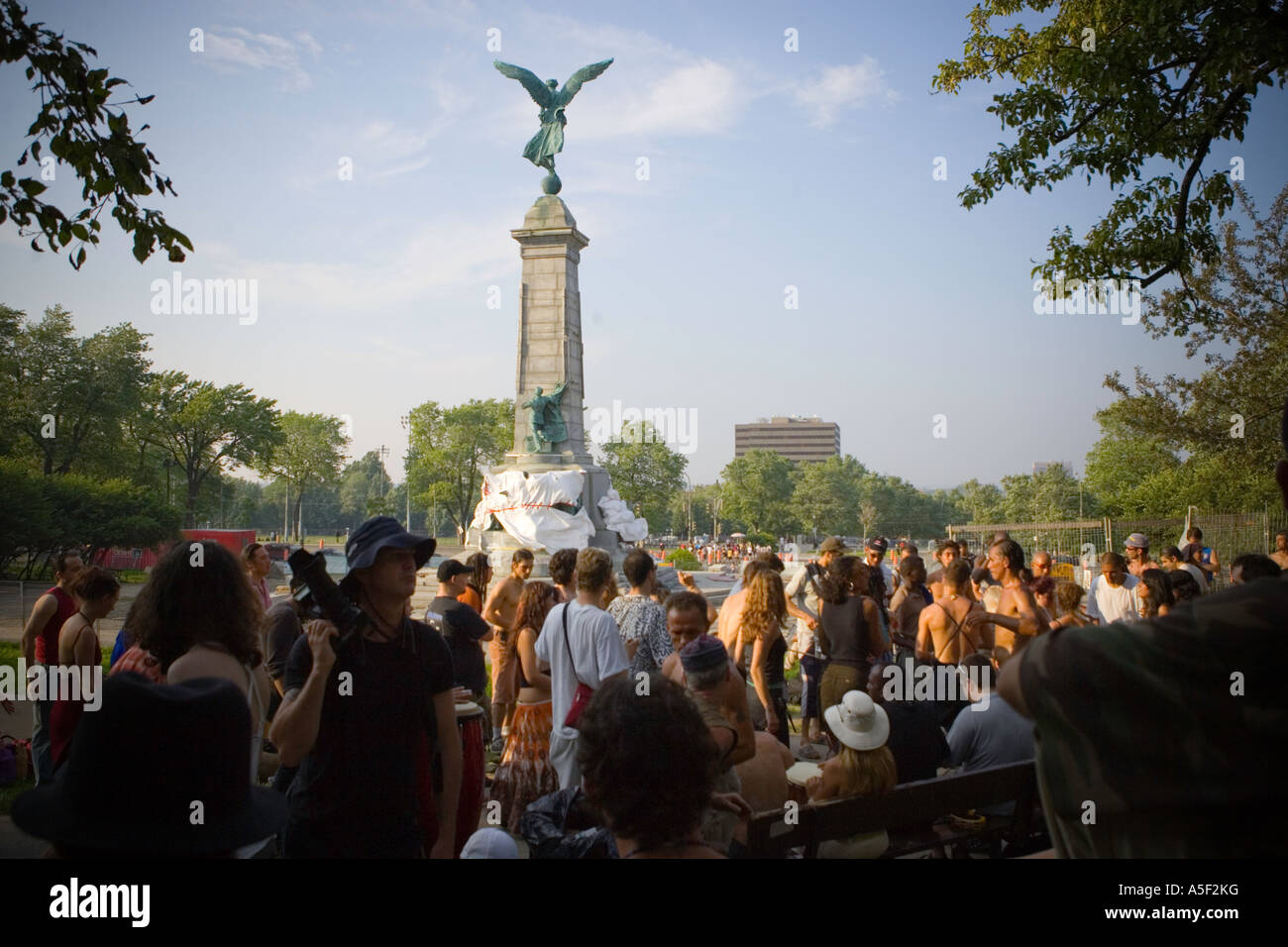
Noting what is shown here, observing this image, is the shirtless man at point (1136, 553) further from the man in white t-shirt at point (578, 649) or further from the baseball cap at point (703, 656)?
the baseball cap at point (703, 656)

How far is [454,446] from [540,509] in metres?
46.3

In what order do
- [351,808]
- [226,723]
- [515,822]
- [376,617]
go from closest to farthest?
[226,723], [351,808], [376,617], [515,822]

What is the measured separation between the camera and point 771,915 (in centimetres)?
241

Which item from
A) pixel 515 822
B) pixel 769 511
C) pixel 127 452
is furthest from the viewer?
pixel 769 511

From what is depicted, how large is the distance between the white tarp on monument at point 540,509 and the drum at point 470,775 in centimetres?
1555

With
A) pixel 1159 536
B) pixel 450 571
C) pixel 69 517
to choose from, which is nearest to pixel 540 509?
pixel 450 571

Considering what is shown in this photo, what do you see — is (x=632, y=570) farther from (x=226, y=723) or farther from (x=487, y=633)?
(x=226, y=723)

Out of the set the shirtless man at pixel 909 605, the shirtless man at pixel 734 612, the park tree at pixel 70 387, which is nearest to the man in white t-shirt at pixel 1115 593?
the shirtless man at pixel 909 605

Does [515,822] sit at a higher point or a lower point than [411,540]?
lower

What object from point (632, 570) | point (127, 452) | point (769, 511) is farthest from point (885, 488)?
point (632, 570)

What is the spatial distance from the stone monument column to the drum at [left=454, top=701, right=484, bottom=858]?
1717cm

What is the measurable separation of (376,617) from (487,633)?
3142mm

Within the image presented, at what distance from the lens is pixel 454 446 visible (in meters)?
65.4

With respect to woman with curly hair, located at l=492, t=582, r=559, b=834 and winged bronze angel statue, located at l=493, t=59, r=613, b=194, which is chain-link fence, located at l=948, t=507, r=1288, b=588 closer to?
woman with curly hair, located at l=492, t=582, r=559, b=834
